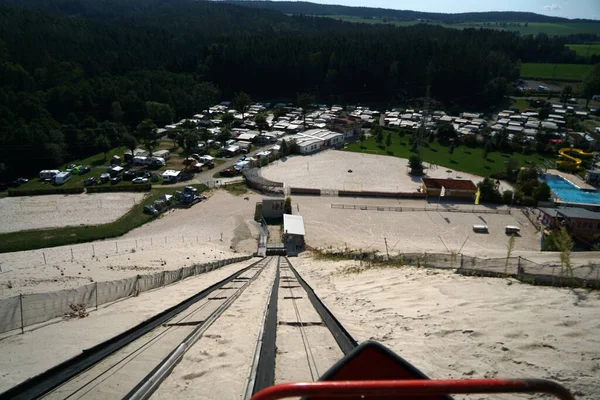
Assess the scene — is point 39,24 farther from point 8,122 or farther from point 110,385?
point 110,385

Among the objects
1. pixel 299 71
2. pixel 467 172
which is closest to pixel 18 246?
pixel 467 172

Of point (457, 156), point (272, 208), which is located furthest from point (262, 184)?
point (457, 156)

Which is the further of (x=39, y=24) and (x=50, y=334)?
(x=39, y=24)

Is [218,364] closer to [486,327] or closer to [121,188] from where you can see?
[486,327]

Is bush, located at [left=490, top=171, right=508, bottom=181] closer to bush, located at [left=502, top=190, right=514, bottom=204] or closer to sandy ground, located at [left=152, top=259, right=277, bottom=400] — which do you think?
bush, located at [left=502, top=190, right=514, bottom=204]

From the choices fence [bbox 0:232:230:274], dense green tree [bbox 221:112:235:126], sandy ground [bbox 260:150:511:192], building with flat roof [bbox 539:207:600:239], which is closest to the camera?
fence [bbox 0:232:230:274]

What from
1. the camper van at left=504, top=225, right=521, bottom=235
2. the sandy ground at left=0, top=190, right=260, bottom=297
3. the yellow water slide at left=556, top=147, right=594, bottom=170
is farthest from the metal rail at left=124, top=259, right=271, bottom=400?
the yellow water slide at left=556, top=147, right=594, bottom=170
